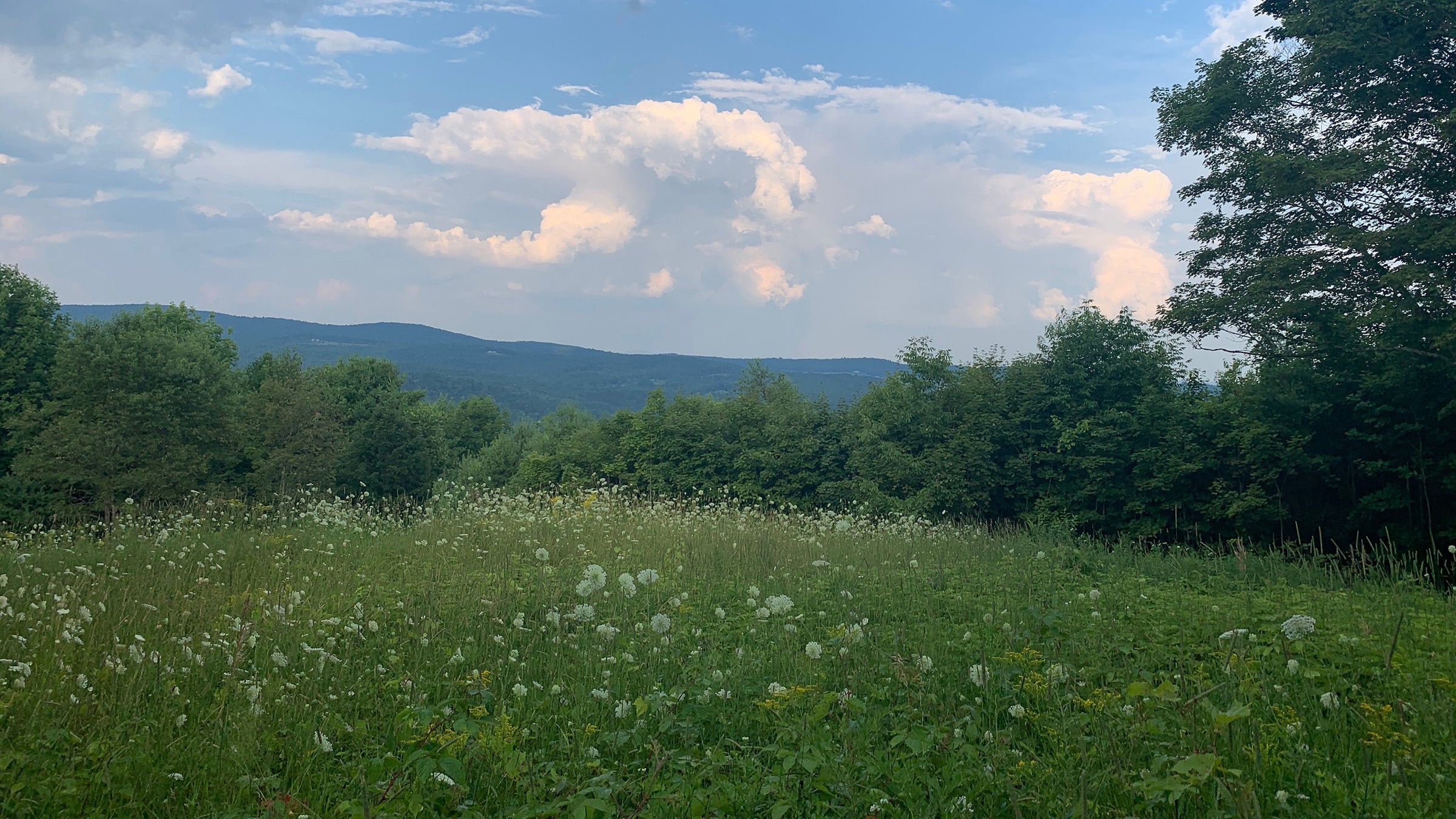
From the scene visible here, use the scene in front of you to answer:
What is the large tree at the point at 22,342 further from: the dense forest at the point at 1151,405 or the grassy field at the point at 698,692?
the grassy field at the point at 698,692

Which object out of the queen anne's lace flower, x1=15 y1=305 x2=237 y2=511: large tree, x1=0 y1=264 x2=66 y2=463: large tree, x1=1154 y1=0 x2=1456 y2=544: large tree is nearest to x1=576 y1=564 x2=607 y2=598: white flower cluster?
the queen anne's lace flower

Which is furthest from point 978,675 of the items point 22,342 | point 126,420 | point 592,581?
point 22,342

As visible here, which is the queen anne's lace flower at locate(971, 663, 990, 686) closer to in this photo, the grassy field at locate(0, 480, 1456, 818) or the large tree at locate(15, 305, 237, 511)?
the grassy field at locate(0, 480, 1456, 818)

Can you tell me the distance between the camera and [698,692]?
14.4ft

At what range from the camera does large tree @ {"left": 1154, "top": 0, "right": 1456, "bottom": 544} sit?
15594 mm

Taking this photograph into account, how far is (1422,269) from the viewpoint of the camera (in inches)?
586

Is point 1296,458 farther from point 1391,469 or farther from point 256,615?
point 256,615

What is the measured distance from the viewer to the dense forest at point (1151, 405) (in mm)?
16438

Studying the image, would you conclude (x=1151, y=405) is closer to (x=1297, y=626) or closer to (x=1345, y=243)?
(x=1345, y=243)

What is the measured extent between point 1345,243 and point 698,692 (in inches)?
731

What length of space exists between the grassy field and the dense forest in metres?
8.47

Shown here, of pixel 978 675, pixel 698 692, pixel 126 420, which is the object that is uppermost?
pixel 978 675

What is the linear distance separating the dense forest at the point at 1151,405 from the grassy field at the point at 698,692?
8.47m

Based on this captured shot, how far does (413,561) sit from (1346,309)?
19.4m
